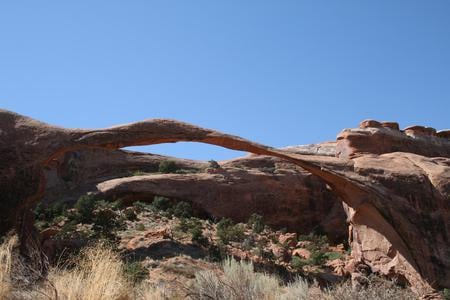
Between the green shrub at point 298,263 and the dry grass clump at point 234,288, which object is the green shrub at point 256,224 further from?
the dry grass clump at point 234,288

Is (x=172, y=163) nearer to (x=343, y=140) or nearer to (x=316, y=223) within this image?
(x=316, y=223)

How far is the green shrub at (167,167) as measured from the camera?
27.9 m

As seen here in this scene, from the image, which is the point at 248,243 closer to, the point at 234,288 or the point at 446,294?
the point at 446,294

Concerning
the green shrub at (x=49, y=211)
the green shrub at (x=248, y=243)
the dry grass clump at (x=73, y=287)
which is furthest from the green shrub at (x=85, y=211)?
the dry grass clump at (x=73, y=287)

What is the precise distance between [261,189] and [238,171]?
153 centimetres

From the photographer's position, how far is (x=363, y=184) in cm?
1622

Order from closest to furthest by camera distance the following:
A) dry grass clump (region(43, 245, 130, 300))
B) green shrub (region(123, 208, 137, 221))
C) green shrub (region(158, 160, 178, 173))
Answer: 1. dry grass clump (region(43, 245, 130, 300))
2. green shrub (region(123, 208, 137, 221))
3. green shrub (region(158, 160, 178, 173))

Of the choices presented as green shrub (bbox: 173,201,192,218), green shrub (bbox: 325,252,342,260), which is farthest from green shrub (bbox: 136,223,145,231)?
green shrub (bbox: 325,252,342,260)

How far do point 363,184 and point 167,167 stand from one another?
14.0 metres

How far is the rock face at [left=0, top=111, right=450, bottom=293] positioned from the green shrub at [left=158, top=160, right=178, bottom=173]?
1193 cm

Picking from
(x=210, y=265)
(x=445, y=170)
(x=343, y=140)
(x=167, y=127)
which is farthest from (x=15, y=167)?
(x=445, y=170)

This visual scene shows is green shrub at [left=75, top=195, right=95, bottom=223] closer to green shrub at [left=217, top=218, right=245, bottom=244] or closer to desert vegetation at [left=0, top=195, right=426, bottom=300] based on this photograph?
desert vegetation at [left=0, top=195, right=426, bottom=300]

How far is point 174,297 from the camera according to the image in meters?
6.92

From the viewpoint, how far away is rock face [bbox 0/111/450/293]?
13734mm
